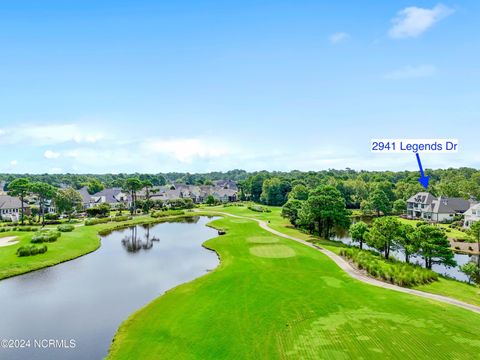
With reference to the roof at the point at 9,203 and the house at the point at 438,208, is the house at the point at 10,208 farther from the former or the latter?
the house at the point at 438,208

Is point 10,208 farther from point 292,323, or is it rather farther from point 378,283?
point 378,283

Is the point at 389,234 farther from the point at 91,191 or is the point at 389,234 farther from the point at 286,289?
the point at 91,191

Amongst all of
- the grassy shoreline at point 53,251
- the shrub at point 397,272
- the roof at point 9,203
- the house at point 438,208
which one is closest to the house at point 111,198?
the roof at point 9,203

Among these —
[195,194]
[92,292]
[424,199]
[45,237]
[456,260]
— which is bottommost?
[456,260]

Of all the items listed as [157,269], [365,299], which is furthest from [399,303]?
[157,269]

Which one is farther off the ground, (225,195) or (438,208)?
(225,195)

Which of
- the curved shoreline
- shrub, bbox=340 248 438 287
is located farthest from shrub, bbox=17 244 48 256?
shrub, bbox=340 248 438 287

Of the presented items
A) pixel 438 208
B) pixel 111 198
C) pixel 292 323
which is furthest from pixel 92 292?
pixel 111 198
